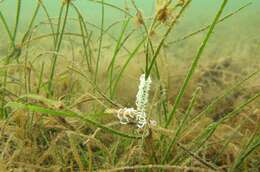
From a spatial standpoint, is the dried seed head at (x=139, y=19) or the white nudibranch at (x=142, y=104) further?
the dried seed head at (x=139, y=19)

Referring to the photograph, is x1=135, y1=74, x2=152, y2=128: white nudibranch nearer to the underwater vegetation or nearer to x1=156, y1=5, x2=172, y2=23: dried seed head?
the underwater vegetation

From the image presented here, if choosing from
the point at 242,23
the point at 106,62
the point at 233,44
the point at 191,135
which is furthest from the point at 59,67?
the point at 242,23

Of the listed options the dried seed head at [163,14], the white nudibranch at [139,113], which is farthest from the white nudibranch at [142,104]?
the dried seed head at [163,14]

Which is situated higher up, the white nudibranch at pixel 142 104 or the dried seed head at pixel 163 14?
the dried seed head at pixel 163 14

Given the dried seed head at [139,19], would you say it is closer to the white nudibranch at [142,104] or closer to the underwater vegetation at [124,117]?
the underwater vegetation at [124,117]

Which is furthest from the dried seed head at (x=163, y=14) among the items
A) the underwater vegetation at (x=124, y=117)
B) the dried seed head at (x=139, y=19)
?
the dried seed head at (x=139, y=19)

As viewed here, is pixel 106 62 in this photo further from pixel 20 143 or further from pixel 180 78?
pixel 20 143

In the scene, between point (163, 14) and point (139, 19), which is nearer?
point (163, 14)

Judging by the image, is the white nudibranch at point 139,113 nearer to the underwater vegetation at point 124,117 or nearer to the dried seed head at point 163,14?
the underwater vegetation at point 124,117

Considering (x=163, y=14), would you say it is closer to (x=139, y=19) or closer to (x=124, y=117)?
(x=139, y=19)

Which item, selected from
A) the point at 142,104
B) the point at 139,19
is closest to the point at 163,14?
the point at 139,19

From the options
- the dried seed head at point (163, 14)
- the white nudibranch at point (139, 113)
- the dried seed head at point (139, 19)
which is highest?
the dried seed head at point (139, 19)
